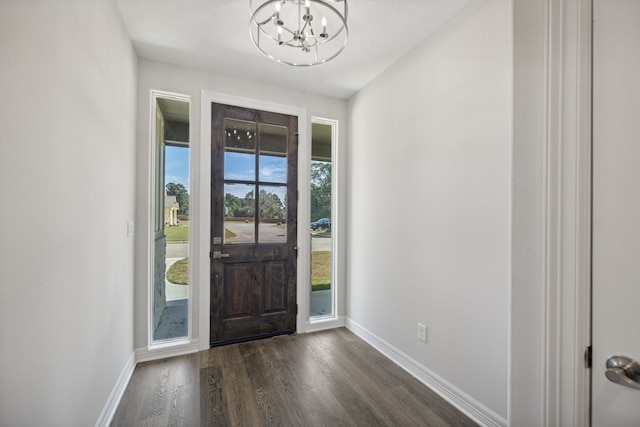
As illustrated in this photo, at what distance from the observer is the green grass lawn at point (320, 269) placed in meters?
3.48

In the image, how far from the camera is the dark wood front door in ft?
9.00

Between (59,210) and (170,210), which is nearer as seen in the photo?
(59,210)

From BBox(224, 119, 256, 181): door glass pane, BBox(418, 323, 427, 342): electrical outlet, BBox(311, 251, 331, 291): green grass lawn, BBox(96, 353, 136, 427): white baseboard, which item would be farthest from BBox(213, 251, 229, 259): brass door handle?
BBox(418, 323, 427, 342): electrical outlet

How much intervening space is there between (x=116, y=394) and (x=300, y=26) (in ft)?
9.43

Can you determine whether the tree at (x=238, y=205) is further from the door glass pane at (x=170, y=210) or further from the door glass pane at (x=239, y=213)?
the door glass pane at (x=170, y=210)

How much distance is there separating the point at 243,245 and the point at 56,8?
2.12 metres

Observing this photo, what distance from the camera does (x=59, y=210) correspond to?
Answer: 1.15 m

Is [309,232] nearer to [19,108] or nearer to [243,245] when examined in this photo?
[243,245]

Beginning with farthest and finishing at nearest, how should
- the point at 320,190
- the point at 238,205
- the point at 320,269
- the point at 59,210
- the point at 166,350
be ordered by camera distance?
the point at 320,269
the point at 320,190
the point at 238,205
the point at 166,350
the point at 59,210

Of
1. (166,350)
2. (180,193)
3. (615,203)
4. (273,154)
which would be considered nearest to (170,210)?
(180,193)

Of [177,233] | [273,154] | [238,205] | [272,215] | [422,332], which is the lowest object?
[422,332]

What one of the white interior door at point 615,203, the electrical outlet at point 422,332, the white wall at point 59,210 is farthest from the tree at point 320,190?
the white interior door at point 615,203

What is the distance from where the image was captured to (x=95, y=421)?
1.53 meters

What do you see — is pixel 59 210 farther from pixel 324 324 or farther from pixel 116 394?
pixel 324 324
